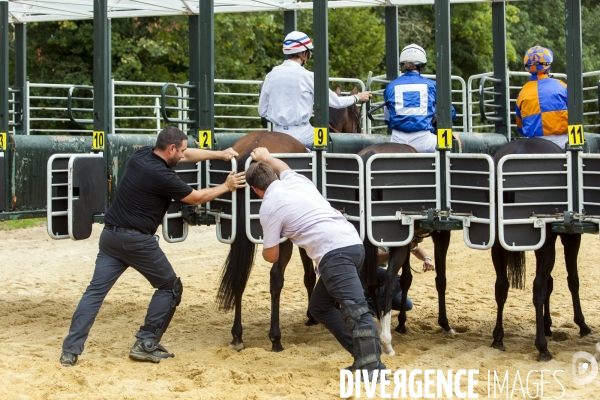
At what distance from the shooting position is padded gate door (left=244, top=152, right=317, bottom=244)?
24.7 feet

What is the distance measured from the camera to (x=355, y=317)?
645 centimetres

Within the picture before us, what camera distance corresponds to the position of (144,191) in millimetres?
7309

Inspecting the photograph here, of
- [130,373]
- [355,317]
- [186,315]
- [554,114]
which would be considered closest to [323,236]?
[355,317]

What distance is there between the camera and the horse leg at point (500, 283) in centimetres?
771

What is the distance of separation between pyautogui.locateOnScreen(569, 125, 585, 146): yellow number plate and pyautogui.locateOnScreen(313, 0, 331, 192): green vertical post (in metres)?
2.05

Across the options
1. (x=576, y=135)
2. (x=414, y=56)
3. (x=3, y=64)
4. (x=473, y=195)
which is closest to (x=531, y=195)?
(x=473, y=195)

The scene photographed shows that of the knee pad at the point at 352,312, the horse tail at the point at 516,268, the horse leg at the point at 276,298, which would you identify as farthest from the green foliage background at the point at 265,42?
the knee pad at the point at 352,312

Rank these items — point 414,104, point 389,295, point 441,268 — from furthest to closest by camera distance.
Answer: point 441,268 < point 414,104 < point 389,295

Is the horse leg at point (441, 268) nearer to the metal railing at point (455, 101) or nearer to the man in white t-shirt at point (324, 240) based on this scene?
the metal railing at point (455, 101)

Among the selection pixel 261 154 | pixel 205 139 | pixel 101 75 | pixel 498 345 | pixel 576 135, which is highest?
pixel 101 75

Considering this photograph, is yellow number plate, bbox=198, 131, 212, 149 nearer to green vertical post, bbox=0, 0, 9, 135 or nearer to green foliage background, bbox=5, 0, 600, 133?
green vertical post, bbox=0, 0, 9, 135

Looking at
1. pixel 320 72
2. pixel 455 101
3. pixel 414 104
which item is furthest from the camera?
pixel 455 101

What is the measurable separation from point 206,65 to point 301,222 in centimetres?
242

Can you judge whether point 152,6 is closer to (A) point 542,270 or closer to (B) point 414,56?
(B) point 414,56
